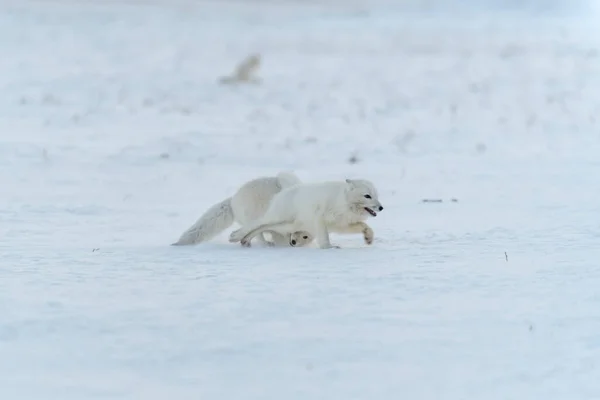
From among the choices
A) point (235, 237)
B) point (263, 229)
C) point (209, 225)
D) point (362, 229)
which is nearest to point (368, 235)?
point (362, 229)

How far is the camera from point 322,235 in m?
6.77

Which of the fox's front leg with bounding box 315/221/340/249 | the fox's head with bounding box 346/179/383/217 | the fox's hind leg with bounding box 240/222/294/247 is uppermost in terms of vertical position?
the fox's head with bounding box 346/179/383/217

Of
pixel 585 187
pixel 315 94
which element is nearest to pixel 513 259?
pixel 585 187

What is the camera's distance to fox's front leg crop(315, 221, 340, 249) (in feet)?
22.2

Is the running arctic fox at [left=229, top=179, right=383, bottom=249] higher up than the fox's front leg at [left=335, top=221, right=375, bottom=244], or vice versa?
the running arctic fox at [left=229, top=179, right=383, bottom=249]

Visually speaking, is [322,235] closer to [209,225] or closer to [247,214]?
[247,214]

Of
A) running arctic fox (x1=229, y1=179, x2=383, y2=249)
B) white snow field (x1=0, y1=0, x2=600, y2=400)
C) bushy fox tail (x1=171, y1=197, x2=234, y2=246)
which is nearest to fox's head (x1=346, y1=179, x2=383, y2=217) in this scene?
running arctic fox (x1=229, y1=179, x2=383, y2=249)

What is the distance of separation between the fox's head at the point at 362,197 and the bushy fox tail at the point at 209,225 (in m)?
1.00

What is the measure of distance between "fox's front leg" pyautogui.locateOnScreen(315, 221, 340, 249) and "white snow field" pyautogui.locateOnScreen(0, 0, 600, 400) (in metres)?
0.06

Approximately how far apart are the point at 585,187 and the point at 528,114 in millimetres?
6270

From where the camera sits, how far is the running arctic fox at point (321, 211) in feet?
22.1

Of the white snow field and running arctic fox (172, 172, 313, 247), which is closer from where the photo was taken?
the white snow field

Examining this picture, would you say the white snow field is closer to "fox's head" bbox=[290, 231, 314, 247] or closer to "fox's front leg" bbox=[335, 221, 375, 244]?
"fox's front leg" bbox=[335, 221, 375, 244]

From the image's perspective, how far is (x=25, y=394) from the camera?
13.4 ft
